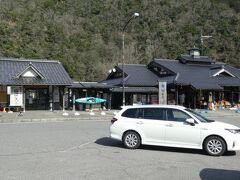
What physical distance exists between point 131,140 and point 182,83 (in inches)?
1094

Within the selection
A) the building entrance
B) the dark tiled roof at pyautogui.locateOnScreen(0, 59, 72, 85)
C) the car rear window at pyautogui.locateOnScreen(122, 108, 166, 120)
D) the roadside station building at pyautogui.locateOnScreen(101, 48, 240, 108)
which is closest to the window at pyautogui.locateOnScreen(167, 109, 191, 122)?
the car rear window at pyautogui.locateOnScreen(122, 108, 166, 120)

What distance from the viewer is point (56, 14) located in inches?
2835

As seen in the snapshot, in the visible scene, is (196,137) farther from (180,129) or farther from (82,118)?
(82,118)

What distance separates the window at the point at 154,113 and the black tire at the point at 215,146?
157 centimetres

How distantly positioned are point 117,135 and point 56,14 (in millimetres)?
63896

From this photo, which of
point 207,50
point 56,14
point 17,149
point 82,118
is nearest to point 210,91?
point 82,118

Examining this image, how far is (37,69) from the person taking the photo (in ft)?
110

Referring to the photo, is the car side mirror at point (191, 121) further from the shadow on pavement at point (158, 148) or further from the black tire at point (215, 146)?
the shadow on pavement at point (158, 148)

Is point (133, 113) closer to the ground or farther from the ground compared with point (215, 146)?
farther from the ground

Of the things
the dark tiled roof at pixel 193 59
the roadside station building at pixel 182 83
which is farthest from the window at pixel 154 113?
the dark tiled roof at pixel 193 59

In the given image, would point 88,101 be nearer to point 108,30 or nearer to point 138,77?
point 138,77

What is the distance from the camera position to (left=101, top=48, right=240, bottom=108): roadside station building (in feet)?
128

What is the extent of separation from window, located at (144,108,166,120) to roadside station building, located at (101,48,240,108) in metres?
24.8

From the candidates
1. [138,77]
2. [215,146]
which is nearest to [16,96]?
[138,77]
